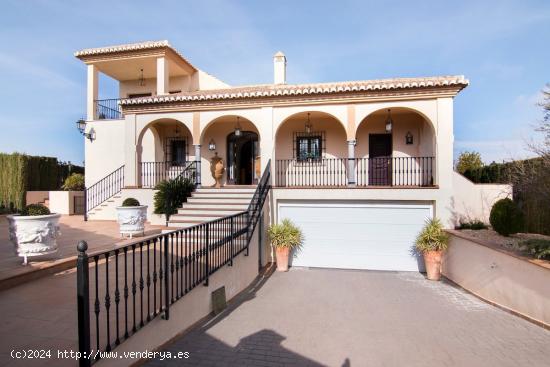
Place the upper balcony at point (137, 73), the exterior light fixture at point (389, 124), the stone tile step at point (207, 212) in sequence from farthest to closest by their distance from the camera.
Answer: the upper balcony at point (137, 73), the exterior light fixture at point (389, 124), the stone tile step at point (207, 212)

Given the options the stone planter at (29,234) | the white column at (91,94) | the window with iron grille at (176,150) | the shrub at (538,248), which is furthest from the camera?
the white column at (91,94)

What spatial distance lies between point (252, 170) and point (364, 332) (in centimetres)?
891

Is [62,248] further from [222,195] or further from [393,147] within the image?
[393,147]

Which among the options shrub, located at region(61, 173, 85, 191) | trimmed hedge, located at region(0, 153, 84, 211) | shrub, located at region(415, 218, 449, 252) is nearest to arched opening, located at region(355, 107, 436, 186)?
shrub, located at region(415, 218, 449, 252)

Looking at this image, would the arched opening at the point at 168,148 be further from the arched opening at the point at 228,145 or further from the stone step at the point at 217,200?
the stone step at the point at 217,200

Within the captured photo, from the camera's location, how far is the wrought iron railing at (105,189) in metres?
12.2

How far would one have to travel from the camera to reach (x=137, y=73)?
14383 millimetres

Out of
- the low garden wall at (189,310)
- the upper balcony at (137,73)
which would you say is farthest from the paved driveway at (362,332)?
the upper balcony at (137,73)

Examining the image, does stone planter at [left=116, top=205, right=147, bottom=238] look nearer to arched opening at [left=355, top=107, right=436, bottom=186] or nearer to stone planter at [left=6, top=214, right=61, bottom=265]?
stone planter at [left=6, top=214, right=61, bottom=265]

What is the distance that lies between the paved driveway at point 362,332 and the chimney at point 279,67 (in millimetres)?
8592

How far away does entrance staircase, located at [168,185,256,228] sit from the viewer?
26.9 ft

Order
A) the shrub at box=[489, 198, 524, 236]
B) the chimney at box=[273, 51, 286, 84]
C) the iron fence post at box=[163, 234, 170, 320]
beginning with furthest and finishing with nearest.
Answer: the chimney at box=[273, 51, 286, 84] → the shrub at box=[489, 198, 524, 236] → the iron fence post at box=[163, 234, 170, 320]

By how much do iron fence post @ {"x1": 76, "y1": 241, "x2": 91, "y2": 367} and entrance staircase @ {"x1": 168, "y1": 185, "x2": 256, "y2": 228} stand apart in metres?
5.49

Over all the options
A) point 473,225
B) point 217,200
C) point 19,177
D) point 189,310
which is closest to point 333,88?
point 217,200
